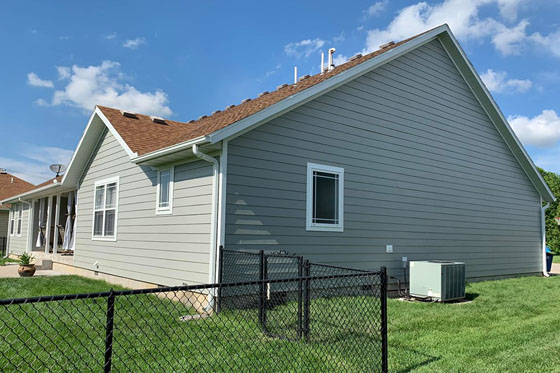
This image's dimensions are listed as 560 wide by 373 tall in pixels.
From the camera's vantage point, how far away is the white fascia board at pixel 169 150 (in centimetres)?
691

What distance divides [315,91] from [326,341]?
4778mm

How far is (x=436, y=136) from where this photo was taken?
1094 centimetres

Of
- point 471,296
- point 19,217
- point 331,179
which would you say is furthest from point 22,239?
point 471,296

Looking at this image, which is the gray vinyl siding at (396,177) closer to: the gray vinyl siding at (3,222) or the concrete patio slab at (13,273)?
the concrete patio slab at (13,273)

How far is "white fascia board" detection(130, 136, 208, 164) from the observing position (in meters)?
6.91

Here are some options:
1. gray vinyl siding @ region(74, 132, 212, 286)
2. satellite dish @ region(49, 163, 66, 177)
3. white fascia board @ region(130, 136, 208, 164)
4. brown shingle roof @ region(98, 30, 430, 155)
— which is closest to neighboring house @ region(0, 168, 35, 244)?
satellite dish @ region(49, 163, 66, 177)

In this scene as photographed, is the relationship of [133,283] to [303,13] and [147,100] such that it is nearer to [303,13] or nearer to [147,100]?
[303,13]

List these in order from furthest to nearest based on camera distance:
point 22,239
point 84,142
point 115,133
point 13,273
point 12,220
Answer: point 12,220 < point 22,239 < point 13,273 < point 84,142 < point 115,133

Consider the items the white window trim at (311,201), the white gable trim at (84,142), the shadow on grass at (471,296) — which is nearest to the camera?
the white window trim at (311,201)

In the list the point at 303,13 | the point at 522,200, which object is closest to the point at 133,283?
the point at 303,13

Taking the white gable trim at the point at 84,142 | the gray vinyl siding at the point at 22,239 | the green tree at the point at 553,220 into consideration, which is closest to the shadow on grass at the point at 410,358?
the white gable trim at the point at 84,142

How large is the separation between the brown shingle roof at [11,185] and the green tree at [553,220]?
3201 centimetres

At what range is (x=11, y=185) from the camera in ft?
99.5

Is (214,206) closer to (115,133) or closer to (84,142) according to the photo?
(115,133)
